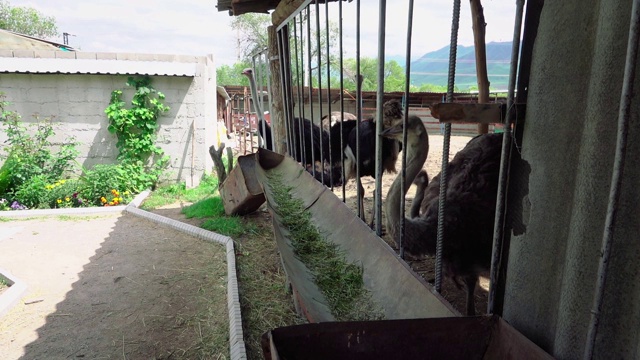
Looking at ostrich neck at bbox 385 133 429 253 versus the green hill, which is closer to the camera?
ostrich neck at bbox 385 133 429 253

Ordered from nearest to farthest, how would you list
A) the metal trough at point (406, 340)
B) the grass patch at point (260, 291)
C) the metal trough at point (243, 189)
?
the metal trough at point (406, 340)
the grass patch at point (260, 291)
the metal trough at point (243, 189)

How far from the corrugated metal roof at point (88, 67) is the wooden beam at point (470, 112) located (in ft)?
26.2

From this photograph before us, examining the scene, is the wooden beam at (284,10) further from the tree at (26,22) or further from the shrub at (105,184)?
the tree at (26,22)

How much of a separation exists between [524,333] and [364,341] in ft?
1.78

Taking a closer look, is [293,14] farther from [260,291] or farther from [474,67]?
[474,67]

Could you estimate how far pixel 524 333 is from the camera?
147 centimetres

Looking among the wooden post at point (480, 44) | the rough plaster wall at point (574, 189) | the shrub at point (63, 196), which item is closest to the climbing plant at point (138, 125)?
the shrub at point (63, 196)

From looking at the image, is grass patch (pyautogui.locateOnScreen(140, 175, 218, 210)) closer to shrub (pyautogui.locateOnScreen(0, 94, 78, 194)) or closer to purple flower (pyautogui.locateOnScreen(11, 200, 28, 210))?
shrub (pyautogui.locateOnScreen(0, 94, 78, 194))

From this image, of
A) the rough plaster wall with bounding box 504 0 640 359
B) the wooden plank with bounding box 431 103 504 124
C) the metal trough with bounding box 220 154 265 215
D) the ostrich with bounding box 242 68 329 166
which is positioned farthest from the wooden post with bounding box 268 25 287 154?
the rough plaster wall with bounding box 504 0 640 359

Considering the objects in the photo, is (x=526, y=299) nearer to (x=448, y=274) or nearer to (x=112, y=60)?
(x=448, y=274)

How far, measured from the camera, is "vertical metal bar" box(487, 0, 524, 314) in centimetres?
146

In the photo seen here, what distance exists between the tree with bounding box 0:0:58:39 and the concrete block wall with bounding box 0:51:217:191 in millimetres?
45460

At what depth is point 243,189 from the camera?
239 inches

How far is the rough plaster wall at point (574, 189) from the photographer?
1174mm
